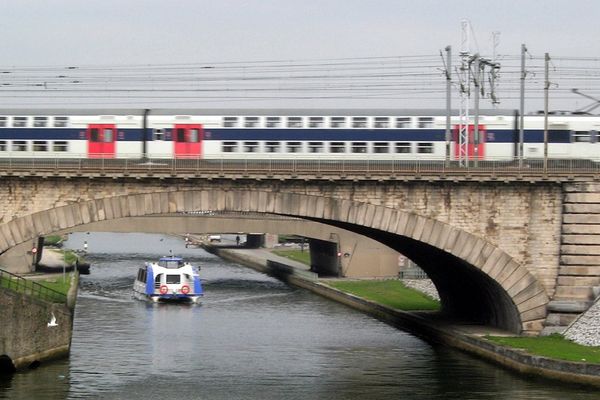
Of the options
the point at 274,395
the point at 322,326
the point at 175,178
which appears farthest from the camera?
the point at 322,326

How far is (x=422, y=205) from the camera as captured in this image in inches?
2514

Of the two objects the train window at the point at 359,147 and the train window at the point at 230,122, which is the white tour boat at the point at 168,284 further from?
the train window at the point at 359,147

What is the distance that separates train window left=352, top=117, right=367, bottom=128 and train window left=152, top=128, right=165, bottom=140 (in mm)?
10915

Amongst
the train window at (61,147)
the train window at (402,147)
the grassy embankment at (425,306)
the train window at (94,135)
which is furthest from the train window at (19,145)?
the grassy embankment at (425,306)

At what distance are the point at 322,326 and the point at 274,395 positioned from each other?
80.1 ft

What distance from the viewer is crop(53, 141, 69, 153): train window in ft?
241

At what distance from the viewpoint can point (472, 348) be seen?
209 ft

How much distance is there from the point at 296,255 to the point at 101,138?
75.8 metres

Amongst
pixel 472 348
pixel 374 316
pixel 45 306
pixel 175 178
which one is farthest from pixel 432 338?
pixel 45 306

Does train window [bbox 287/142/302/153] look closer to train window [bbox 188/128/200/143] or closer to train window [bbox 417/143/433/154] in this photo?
train window [bbox 188/128/200/143]

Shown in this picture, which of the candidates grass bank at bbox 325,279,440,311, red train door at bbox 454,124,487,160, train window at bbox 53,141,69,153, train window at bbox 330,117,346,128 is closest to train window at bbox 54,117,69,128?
train window at bbox 53,141,69,153

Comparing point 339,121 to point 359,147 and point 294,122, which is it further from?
point 294,122

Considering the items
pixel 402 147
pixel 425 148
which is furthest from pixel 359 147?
pixel 425 148

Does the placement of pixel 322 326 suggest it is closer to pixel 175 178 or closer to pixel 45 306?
pixel 175 178
